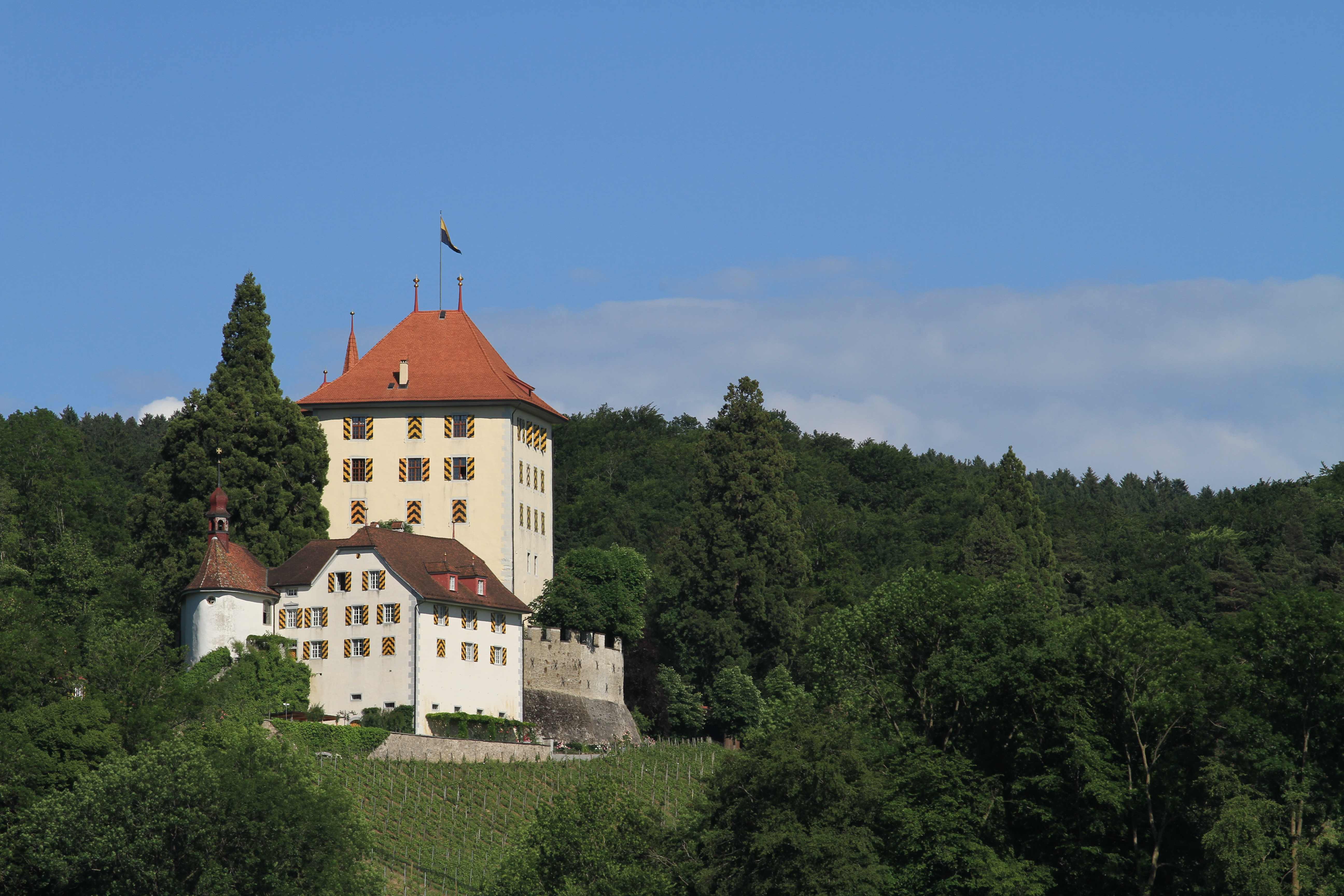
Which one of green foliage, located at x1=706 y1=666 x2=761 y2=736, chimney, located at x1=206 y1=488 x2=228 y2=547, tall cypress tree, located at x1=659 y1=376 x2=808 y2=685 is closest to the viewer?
chimney, located at x1=206 y1=488 x2=228 y2=547

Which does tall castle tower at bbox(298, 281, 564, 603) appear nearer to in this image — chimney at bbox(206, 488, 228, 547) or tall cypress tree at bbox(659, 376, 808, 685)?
tall cypress tree at bbox(659, 376, 808, 685)

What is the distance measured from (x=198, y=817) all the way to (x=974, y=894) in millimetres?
17279

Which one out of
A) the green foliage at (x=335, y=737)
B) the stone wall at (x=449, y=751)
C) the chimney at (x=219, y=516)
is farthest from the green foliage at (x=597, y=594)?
the chimney at (x=219, y=516)

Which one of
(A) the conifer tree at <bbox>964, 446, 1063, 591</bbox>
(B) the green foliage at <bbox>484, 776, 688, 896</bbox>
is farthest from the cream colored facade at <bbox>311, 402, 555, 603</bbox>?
(B) the green foliage at <bbox>484, 776, 688, 896</bbox>

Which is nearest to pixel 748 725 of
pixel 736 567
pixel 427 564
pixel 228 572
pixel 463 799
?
pixel 736 567

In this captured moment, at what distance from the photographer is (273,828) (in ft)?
151

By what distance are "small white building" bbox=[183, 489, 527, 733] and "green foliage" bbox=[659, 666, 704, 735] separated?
25.6ft

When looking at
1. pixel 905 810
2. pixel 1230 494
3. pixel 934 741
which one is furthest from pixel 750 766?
pixel 1230 494

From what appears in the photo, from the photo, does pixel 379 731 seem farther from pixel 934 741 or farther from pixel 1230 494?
pixel 1230 494

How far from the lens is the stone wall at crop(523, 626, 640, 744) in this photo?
7275 cm

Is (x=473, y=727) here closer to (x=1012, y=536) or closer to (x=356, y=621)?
(x=356, y=621)

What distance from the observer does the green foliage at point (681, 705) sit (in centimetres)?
7606

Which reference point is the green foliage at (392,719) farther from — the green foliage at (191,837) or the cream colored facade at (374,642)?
the green foliage at (191,837)

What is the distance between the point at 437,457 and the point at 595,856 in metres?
35.2
